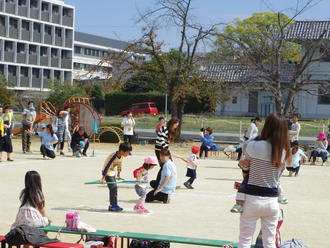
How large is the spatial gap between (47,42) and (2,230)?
61.5 meters

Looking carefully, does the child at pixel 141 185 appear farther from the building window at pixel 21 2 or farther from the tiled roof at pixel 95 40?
the tiled roof at pixel 95 40

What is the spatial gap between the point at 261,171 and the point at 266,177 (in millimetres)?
75

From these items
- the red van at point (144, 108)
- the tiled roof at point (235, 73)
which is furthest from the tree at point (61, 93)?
the tiled roof at point (235, 73)

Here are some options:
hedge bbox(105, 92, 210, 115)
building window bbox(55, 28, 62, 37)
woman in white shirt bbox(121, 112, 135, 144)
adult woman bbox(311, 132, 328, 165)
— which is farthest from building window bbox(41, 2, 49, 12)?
adult woman bbox(311, 132, 328, 165)

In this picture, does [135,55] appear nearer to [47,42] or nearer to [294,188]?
[294,188]

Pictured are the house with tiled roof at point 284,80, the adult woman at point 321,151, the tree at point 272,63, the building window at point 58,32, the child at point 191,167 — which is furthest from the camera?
the building window at point 58,32

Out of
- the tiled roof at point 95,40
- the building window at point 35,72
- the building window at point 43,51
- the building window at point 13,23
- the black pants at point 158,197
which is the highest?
the tiled roof at point 95,40

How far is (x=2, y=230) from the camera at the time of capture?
8.66 m

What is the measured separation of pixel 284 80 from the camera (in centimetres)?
3331

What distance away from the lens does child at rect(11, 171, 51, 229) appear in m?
6.99

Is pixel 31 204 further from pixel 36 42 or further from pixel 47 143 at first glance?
pixel 36 42

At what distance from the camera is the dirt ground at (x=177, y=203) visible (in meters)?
9.10

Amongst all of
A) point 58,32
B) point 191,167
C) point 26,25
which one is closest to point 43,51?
point 58,32

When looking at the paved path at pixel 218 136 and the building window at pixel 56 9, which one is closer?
the paved path at pixel 218 136
